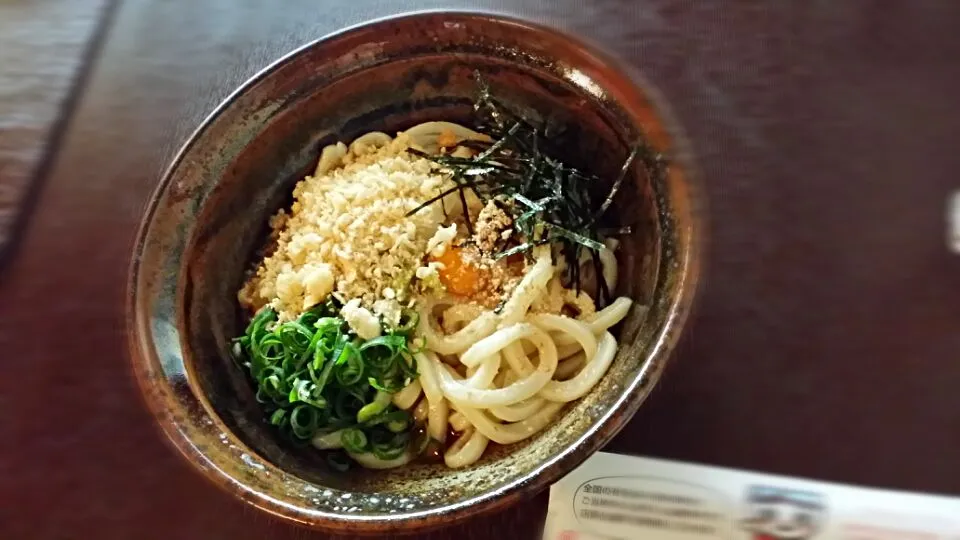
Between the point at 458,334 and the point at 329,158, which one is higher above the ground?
the point at 329,158

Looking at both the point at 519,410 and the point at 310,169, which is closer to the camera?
the point at 519,410

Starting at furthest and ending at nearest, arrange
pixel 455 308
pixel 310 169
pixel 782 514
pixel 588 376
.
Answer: pixel 310 169 → pixel 455 308 → pixel 588 376 → pixel 782 514

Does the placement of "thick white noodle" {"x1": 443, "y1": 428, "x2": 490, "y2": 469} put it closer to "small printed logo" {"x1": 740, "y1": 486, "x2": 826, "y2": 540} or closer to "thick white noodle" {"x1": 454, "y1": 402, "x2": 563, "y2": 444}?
"thick white noodle" {"x1": 454, "y1": 402, "x2": 563, "y2": 444}

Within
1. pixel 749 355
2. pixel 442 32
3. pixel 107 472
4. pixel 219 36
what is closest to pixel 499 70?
pixel 442 32

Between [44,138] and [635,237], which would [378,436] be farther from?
[44,138]

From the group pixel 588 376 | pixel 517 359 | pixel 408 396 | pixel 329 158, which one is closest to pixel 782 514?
pixel 588 376

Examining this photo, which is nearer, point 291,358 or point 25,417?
point 291,358

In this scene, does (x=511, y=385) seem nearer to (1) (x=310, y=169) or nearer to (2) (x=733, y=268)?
(2) (x=733, y=268)
